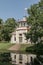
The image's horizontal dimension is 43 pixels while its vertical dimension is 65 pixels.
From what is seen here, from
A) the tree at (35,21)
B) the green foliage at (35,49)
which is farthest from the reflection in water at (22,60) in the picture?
the tree at (35,21)

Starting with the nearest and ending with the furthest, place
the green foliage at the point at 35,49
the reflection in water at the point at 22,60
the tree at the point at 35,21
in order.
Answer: the reflection in water at the point at 22,60
the green foliage at the point at 35,49
the tree at the point at 35,21

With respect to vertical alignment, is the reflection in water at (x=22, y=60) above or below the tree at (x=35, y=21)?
below

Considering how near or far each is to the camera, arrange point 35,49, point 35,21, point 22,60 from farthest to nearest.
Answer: point 35,21 < point 35,49 < point 22,60

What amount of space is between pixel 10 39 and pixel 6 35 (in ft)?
5.81

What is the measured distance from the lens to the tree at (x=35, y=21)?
54.5m

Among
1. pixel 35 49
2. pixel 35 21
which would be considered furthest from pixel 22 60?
pixel 35 21

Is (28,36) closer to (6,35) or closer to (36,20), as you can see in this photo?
(36,20)

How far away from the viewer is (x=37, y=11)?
57.5 m

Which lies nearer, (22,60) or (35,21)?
(22,60)

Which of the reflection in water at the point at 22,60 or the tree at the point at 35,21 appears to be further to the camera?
the tree at the point at 35,21

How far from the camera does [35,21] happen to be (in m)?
56.6

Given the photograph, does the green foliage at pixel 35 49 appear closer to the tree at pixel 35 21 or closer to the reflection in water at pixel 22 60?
the tree at pixel 35 21

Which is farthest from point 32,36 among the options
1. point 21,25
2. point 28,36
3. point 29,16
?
point 21,25

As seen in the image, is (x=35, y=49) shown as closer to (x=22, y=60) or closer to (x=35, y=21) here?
(x=35, y=21)
